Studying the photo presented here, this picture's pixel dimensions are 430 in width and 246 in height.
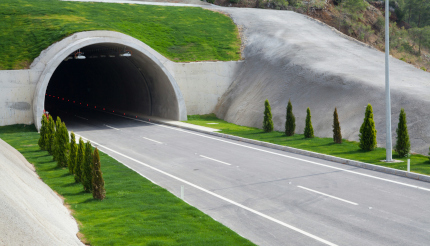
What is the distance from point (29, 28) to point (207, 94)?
55.7 ft

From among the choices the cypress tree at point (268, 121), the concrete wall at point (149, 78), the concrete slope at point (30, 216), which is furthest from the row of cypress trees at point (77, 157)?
the cypress tree at point (268, 121)

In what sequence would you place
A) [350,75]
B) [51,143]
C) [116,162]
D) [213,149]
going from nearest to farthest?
[116,162] → [51,143] → [213,149] → [350,75]

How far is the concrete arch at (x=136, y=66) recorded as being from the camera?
111 feet

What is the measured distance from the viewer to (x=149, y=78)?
4172 centimetres

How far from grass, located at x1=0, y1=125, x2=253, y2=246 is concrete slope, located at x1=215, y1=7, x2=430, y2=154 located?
14431mm

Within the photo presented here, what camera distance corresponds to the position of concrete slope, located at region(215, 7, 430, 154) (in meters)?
27.2

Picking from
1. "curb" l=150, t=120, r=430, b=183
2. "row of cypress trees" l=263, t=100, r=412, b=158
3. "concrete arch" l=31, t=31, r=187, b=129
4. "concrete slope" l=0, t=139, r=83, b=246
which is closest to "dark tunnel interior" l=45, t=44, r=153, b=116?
"concrete arch" l=31, t=31, r=187, b=129

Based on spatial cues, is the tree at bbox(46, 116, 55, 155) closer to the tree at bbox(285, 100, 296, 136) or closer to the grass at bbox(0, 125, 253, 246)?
the grass at bbox(0, 125, 253, 246)

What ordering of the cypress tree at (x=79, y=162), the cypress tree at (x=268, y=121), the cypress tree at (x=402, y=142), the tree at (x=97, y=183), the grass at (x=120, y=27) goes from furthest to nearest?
1. the grass at (x=120, y=27)
2. the cypress tree at (x=268, y=121)
3. the cypress tree at (x=402, y=142)
4. the cypress tree at (x=79, y=162)
5. the tree at (x=97, y=183)

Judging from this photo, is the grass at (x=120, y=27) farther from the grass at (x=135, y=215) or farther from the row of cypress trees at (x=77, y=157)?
the grass at (x=135, y=215)

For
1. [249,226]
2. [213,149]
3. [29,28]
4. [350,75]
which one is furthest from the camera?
[29,28]

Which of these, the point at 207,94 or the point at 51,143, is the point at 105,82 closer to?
the point at 207,94

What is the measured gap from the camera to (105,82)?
168 ft

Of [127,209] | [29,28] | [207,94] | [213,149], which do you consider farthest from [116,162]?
[29,28]
